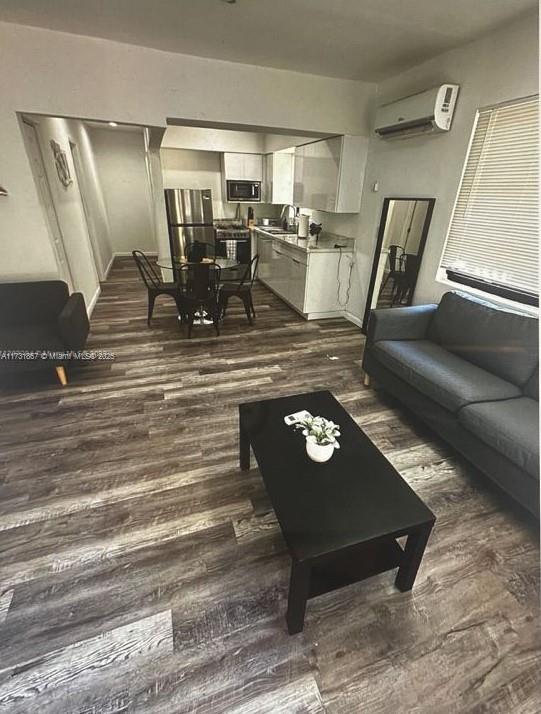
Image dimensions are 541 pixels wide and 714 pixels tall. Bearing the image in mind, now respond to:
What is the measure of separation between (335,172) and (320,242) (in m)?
0.92

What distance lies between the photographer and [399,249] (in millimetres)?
3422

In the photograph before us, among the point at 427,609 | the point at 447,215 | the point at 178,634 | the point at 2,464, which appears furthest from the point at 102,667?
the point at 447,215

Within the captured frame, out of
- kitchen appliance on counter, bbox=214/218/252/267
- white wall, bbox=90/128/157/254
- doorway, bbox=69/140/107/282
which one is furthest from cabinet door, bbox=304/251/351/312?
white wall, bbox=90/128/157/254

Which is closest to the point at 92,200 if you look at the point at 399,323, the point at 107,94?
the point at 107,94

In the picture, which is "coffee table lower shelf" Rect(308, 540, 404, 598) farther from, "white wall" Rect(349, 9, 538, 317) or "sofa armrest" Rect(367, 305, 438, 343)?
"white wall" Rect(349, 9, 538, 317)

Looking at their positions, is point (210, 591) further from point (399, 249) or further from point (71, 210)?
point (71, 210)

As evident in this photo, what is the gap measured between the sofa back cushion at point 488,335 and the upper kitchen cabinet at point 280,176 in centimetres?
393

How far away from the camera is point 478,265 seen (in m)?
2.67

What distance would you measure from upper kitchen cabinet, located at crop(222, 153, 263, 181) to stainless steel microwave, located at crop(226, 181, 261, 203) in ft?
0.27

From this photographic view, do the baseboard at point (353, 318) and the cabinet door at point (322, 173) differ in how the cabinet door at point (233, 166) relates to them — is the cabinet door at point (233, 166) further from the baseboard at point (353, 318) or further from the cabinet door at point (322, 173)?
the baseboard at point (353, 318)

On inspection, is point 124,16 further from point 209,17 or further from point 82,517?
point 82,517

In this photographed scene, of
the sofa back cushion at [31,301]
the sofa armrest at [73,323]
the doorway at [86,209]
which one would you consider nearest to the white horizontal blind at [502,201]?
the sofa armrest at [73,323]

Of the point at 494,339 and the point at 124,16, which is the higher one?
the point at 124,16

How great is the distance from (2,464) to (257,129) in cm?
366
